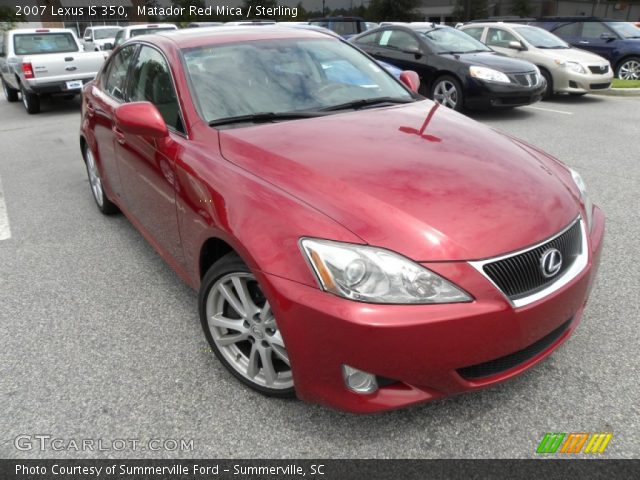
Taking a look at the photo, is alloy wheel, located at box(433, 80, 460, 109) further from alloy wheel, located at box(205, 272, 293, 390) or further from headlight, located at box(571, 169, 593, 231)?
alloy wheel, located at box(205, 272, 293, 390)

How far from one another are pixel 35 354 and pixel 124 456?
1.01 meters

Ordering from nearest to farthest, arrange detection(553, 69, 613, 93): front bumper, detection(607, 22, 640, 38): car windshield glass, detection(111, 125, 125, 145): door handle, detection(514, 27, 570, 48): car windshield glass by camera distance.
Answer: detection(111, 125, 125, 145): door handle → detection(553, 69, 613, 93): front bumper → detection(514, 27, 570, 48): car windshield glass → detection(607, 22, 640, 38): car windshield glass

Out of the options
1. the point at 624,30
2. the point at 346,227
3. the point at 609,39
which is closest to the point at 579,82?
the point at 609,39

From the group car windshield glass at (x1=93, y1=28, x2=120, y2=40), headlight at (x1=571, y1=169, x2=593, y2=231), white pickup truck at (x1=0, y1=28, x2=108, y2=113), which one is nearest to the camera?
headlight at (x1=571, y1=169, x2=593, y2=231)

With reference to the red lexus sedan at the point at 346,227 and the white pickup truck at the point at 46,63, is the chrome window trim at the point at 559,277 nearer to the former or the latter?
the red lexus sedan at the point at 346,227

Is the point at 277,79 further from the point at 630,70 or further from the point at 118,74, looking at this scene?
the point at 630,70

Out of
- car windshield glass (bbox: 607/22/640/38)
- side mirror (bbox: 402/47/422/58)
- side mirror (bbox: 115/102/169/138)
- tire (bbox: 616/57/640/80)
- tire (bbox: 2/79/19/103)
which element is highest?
car windshield glass (bbox: 607/22/640/38)

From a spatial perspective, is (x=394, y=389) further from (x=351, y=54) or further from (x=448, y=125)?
(x=351, y=54)

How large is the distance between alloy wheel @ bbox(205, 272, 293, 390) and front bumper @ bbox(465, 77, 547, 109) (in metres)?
7.04

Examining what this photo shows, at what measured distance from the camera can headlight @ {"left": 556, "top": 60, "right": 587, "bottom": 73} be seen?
9883 millimetres

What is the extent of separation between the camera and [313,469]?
6.67 ft

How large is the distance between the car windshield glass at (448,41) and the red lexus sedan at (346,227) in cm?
641

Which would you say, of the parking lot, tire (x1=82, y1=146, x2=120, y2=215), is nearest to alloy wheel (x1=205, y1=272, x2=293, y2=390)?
the parking lot

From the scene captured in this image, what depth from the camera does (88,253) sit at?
400cm
